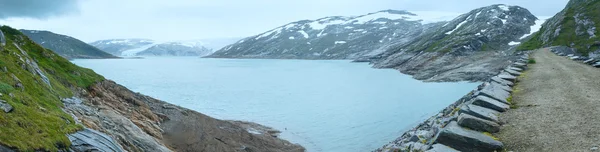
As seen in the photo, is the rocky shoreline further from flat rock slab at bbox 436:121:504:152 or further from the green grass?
the green grass

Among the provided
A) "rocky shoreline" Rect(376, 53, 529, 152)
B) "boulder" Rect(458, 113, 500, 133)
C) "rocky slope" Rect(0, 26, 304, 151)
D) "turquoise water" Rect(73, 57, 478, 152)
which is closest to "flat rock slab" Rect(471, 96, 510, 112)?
"rocky shoreline" Rect(376, 53, 529, 152)

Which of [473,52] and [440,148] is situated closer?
[440,148]

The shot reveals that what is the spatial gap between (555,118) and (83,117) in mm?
18289

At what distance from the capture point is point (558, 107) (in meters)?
15.6

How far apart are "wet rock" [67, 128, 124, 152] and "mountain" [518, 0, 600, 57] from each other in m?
74.5

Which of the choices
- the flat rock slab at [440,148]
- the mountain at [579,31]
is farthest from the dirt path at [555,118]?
the mountain at [579,31]

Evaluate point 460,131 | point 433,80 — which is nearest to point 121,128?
point 460,131

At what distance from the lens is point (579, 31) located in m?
83.0

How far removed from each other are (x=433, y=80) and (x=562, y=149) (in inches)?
2549

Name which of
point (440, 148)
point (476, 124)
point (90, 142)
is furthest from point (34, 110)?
point (476, 124)

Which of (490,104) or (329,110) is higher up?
(490,104)

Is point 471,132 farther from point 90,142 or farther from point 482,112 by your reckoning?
point 90,142

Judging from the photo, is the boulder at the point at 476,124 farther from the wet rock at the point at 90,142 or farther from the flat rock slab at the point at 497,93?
the wet rock at the point at 90,142

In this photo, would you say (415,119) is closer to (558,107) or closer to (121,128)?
(558,107)
